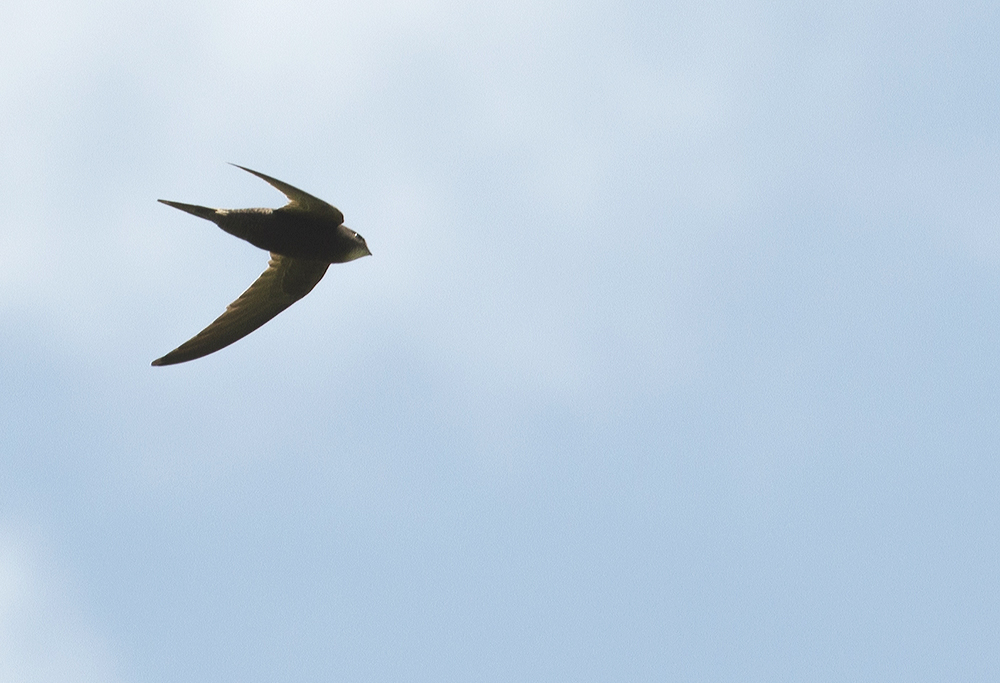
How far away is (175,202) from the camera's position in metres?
13.3

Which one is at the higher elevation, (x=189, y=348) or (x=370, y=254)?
(x=370, y=254)

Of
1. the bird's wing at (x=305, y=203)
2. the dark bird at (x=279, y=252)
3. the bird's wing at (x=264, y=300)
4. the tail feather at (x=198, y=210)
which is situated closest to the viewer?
the bird's wing at (x=305, y=203)

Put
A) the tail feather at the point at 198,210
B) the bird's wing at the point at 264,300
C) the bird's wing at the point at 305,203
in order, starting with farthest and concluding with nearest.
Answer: the bird's wing at the point at 264,300 < the tail feather at the point at 198,210 < the bird's wing at the point at 305,203

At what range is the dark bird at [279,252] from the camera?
1391cm

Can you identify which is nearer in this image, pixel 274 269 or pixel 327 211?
pixel 327 211

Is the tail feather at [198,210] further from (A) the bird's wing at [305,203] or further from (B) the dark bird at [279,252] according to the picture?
(A) the bird's wing at [305,203]

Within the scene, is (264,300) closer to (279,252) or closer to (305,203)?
(279,252)

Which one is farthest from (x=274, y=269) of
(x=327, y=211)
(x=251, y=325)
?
(x=327, y=211)

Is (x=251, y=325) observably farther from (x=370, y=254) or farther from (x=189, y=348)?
(x=370, y=254)

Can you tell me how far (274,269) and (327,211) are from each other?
173 cm

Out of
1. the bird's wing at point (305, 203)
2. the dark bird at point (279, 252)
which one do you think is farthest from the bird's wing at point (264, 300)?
the bird's wing at point (305, 203)

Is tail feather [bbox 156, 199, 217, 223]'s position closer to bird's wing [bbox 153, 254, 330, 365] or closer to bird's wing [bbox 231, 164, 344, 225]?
bird's wing [bbox 231, 164, 344, 225]

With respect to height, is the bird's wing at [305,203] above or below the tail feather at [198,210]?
above

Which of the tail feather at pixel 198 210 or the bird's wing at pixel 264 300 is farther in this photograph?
the bird's wing at pixel 264 300
